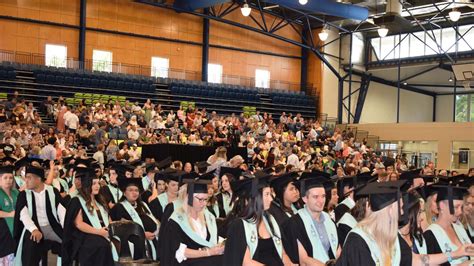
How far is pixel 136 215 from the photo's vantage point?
26.8 ft

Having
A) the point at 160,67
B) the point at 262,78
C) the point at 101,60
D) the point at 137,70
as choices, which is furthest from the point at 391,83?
the point at 101,60

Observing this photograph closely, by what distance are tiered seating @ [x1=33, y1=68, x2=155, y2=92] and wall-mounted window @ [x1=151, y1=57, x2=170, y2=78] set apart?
1.95 m

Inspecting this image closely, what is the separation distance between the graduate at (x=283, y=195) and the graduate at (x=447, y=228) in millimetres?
1506

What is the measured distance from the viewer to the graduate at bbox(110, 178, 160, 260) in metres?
7.98

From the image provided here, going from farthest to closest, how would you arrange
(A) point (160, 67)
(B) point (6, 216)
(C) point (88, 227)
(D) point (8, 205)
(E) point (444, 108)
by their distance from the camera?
1. (E) point (444, 108)
2. (A) point (160, 67)
3. (D) point (8, 205)
4. (B) point (6, 216)
5. (C) point (88, 227)

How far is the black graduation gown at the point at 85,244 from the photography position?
25.6 ft

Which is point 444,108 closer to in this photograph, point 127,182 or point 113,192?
point 113,192

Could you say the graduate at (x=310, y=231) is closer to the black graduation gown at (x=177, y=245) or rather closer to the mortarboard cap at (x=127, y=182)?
the black graduation gown at (x=177, y=245)

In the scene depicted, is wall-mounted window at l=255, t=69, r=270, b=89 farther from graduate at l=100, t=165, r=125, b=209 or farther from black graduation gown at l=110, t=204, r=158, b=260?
black graduation gown at l=110, t=204, r=158, b=260

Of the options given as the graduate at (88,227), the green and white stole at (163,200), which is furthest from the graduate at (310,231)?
the green and white stole at (163,200)

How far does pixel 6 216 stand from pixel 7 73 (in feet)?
68.2

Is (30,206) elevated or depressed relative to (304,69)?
depressed

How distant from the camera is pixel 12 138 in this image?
19172mm

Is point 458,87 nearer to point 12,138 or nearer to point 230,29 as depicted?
point 230,29
